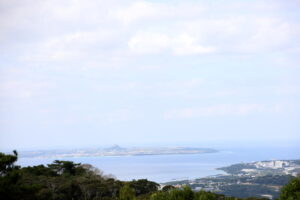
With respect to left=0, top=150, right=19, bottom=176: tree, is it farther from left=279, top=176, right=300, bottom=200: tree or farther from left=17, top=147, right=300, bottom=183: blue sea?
left=17, top=147, right=300, bottom=183: blue sea

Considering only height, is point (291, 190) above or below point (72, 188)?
above

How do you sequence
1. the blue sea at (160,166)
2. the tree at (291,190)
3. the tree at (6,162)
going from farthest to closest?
the blue sea at (160,166) < the tree at (6,162) < the tree at (291,190)

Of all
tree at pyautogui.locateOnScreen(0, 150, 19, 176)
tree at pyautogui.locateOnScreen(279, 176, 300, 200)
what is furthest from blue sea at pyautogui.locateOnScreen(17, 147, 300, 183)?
tree at pyautogui.locateOnScreen(279, 176, 300, 200)

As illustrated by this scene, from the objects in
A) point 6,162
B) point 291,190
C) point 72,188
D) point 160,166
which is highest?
point 6,162

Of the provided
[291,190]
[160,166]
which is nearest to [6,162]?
[291,190]

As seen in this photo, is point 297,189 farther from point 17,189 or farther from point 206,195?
point 17,189

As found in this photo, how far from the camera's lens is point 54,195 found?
45.3 feet

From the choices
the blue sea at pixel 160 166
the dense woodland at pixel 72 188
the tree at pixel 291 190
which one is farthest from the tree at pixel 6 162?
the blue sea at pixel 160 166

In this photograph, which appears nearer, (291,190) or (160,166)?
(291,190)

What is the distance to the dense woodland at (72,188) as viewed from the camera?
783cm

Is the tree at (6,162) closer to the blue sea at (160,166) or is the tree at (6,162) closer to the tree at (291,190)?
the tree at (291,190)

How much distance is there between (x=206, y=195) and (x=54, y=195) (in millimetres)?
Answer: 8125

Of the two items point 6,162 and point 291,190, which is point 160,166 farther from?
point 291,190

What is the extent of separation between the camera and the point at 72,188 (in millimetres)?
15305
